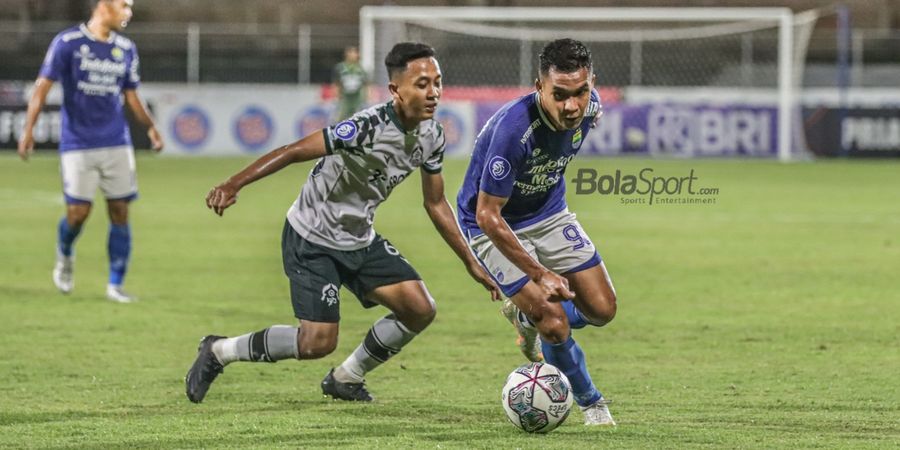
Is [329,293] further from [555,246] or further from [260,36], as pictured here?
[260,36]

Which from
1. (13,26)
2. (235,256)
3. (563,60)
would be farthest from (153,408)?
(13,26)

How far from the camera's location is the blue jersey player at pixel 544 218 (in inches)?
242

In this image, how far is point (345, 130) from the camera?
250 inches

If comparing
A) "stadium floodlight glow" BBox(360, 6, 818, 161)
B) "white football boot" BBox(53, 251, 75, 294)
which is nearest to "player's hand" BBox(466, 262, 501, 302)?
"white football boot" BBox(53, 251, 75, 294)

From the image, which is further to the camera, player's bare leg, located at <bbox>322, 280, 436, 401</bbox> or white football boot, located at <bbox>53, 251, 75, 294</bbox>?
white football boot, located at <bbox>53, 251, 75, 294</bbox>

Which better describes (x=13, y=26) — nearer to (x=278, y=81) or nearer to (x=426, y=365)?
(x=278, y=81)

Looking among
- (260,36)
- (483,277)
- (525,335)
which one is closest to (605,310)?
(525,335)

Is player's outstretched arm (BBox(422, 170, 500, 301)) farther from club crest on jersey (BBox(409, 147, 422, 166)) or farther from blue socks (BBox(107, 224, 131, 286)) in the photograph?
blue socks (BBox(107, 224, 131, 286))

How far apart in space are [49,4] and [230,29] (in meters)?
4.41

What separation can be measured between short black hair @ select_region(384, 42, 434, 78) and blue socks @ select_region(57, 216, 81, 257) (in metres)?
5.30

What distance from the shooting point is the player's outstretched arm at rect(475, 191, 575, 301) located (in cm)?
597

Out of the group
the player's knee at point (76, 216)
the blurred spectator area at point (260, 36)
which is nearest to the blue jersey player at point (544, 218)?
the player's knee at point (76, 216)

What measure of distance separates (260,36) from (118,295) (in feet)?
78.3

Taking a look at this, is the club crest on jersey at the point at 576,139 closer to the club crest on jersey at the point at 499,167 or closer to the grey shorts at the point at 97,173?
the club crest on jersey at the point at 499,167
